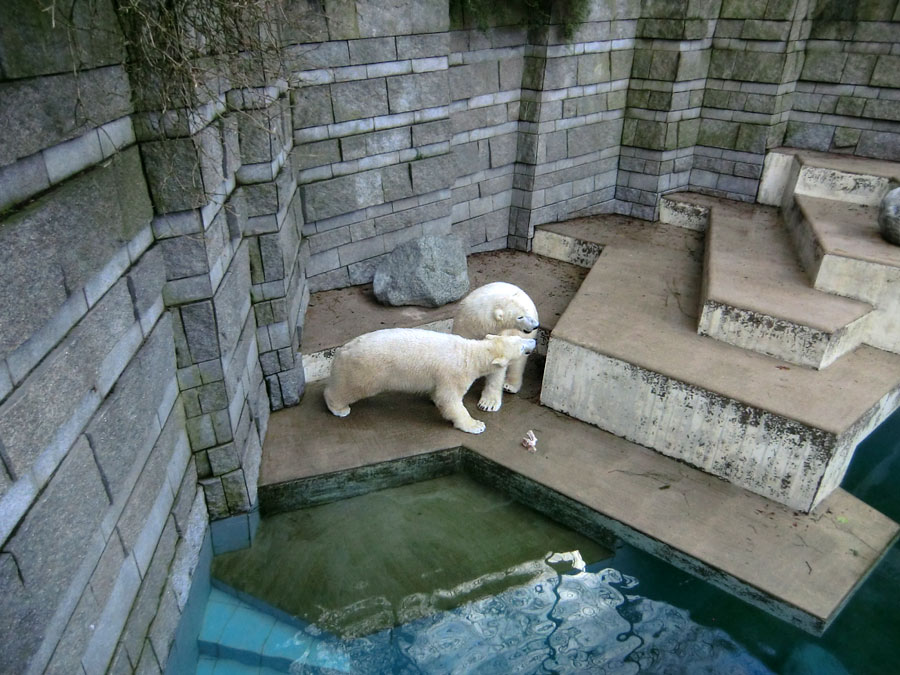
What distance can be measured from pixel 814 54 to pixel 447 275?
198 inches

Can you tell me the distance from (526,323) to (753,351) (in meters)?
1.69

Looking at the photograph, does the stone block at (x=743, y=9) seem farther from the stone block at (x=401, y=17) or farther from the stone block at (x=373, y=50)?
the stone block at (x=373, y=50)

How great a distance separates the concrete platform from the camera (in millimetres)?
3562

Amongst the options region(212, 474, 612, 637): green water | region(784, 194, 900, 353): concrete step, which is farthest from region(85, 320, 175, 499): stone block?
region(784, 194, 900, 353): concrete step

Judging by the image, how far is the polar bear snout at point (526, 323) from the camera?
4637 mm

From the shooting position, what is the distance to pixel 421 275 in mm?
5473

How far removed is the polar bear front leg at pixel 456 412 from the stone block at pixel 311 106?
240 cm

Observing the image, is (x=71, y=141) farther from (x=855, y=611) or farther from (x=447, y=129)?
(x=855, y=611)

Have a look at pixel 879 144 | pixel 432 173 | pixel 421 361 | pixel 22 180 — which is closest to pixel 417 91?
pixel 432 173

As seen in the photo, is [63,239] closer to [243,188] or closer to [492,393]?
[243,188]

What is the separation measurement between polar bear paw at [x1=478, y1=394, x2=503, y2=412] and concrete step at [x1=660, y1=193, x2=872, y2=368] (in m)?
1.65

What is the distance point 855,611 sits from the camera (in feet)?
11.6

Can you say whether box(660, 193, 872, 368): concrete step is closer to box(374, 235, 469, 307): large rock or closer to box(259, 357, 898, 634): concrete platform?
box(259, 357, 898, 634): concrete platform

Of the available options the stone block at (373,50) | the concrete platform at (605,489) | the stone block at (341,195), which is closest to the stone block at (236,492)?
Result: the concrete platform at (605,489)
